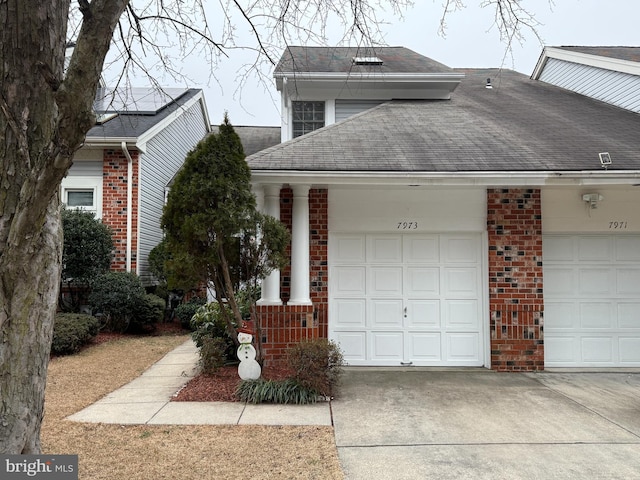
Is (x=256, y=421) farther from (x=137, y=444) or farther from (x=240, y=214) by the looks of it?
(x=240, y=214)

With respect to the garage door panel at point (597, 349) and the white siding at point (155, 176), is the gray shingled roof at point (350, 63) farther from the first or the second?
the garage door panel at point (597, 349)

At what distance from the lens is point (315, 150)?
7395 millimetres

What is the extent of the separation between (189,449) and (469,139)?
21.0ft

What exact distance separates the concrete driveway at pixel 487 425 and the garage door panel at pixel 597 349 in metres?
0.52

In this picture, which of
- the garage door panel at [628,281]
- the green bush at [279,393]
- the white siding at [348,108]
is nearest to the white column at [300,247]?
the green bush at [279,393]

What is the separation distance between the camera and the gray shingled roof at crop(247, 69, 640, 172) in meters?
6.84

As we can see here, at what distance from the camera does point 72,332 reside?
875cm

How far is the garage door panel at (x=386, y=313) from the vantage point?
24.8ft

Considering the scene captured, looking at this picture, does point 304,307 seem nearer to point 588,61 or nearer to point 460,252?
point 460,252

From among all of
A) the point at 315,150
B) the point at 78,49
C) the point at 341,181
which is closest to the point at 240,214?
the point at 341,181

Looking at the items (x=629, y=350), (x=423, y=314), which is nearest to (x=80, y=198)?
(x=423, y=314)

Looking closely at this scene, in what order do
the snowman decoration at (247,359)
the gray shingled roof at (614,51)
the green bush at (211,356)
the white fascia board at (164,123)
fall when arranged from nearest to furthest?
the snowman decoration at (247,359) < the green bush at (211,356) < the gray shingled roof at (614,51) < the white fascia board at (164,123)

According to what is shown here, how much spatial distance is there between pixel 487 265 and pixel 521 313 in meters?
0.91

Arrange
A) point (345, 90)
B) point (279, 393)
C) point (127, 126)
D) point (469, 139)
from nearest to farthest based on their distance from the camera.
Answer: point (279, 393) → point (469, 139) → point (345, 90) → point (127, 126)
